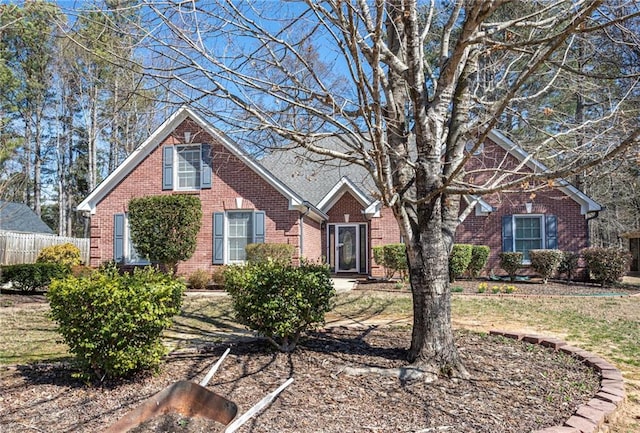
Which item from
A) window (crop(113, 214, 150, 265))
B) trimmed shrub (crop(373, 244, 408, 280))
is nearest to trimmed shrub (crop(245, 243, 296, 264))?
trimmed shrub (crop(373, 244, 408, 280))

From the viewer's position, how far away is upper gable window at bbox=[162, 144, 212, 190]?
16.2 metres

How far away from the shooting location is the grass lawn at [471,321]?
6125mm

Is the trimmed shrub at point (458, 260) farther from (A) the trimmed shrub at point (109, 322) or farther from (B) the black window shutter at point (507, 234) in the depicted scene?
(A) the trimmed shrub at point (109, 322)

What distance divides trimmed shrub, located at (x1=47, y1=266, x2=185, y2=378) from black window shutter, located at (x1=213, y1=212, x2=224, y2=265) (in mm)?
11188

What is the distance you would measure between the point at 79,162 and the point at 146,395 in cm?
3822

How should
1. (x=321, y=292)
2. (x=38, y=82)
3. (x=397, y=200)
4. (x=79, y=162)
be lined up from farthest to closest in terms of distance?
(x=79, y=162) < (x=38, y=82) < (x=321, y=292) < (x=397, y=200)

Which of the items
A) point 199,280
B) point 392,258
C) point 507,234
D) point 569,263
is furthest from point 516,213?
point 199,280

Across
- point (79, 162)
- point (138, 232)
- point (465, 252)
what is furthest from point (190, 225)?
point (79, 162)

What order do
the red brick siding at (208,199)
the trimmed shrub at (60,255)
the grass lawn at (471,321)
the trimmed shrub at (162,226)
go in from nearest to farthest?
the grass lawn at (471,321), the trimmed shrub at (162,226), the red brick siding at (208,199), the trimmed shrub at (60,255)

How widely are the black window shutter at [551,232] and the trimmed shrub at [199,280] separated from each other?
463 inches

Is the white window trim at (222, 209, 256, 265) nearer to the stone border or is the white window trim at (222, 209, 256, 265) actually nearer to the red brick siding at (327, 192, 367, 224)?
the red brick siding at (327, 192, 367, 224)

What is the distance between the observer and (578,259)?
1644 centimetres

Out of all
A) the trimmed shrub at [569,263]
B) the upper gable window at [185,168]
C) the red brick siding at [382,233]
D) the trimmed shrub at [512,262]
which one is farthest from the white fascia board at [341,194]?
the trimmed shrub at [569,263]

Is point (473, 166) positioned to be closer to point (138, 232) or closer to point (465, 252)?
point (465, 252)
